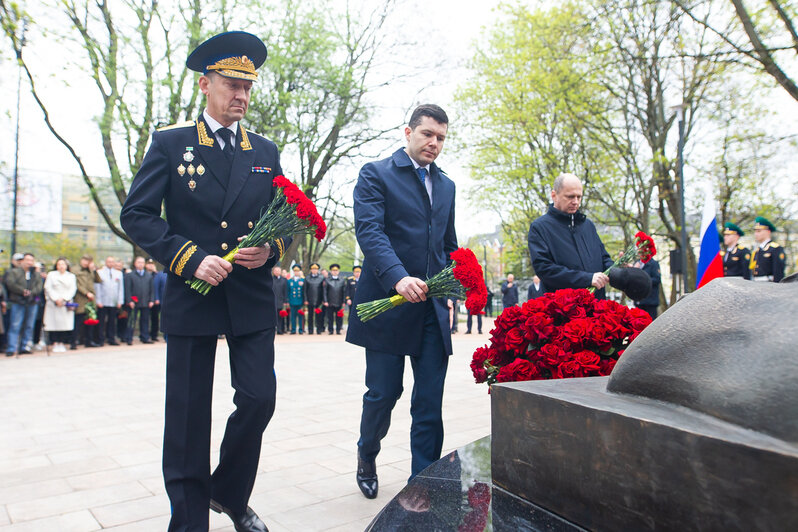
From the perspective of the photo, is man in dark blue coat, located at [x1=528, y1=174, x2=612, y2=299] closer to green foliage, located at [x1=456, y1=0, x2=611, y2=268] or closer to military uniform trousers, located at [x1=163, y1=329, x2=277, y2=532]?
military uniform trousers, located at [x1=163, y1=329, x2=277, y2=532]

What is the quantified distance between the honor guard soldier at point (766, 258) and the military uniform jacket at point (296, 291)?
38.4 feet

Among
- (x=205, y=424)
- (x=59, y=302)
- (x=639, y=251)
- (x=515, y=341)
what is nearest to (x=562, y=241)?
(x=639, y=251)

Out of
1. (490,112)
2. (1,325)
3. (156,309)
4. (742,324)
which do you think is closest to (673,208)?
(490,112)

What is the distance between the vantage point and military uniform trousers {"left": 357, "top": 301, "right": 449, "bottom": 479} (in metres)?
3.33

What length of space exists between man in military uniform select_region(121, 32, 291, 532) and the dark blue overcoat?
2.07ft

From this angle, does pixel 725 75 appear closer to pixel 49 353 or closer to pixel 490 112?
pixel 490 112

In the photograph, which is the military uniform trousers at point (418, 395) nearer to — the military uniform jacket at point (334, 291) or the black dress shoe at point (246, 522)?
the black dress shoe at point (246, 522)

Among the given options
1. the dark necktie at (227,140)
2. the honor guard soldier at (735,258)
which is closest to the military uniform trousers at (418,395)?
the dark necktie at (227,140)

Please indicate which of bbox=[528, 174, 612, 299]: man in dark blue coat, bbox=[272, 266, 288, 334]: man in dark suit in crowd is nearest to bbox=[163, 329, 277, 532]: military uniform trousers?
bbox=[528, 174, 612, 299]: man in dark blue coat

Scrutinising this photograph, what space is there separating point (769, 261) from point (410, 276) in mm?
10997

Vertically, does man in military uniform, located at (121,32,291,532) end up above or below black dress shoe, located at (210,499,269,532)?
above

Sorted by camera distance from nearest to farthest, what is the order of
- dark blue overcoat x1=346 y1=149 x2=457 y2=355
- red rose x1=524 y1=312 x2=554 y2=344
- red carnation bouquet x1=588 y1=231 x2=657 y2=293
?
red rose x1=524 y1=312 x2=554 y2=344 < dark blue overcoat x1=346 y1=149 x2=457 y2=355 < red carnation bouquet x1=588 y1=231 x2=657 y2=293

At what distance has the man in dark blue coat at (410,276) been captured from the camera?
11.0ft

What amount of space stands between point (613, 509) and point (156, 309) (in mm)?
16107
